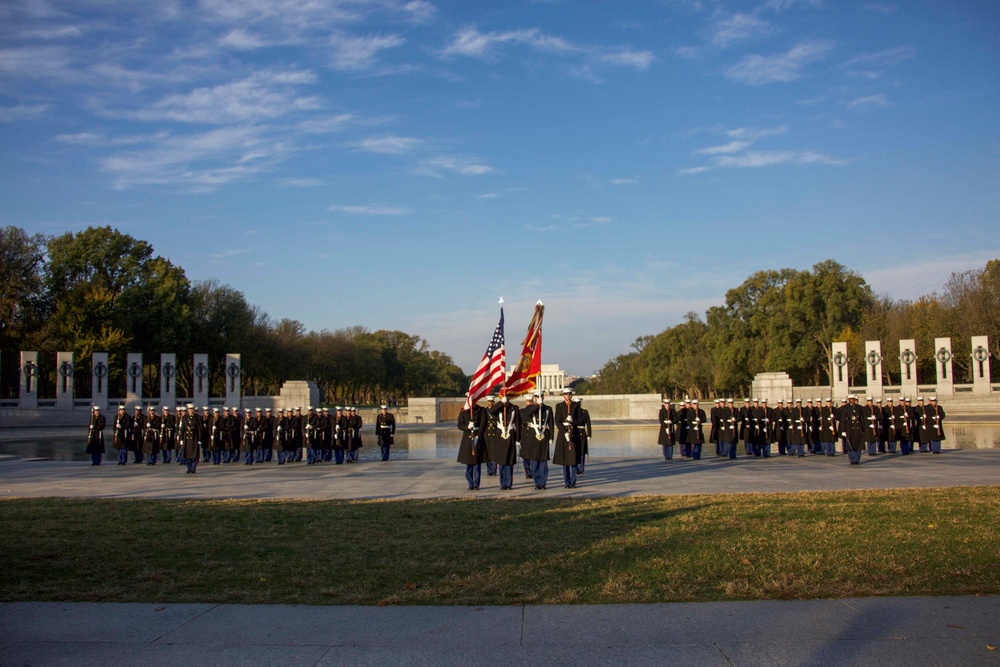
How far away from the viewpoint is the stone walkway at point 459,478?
50.8 ft

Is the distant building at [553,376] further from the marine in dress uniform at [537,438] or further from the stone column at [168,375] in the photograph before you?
the marine in dress uniform at [537,438]

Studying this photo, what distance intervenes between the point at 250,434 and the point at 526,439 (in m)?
11.4

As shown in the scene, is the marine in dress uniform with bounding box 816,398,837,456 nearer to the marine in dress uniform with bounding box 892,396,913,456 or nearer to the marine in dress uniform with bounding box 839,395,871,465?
the marine in dress uniform with bounding box 839,395,871,465

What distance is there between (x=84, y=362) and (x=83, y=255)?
969cm

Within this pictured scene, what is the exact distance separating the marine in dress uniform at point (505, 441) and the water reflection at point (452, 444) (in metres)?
8.67

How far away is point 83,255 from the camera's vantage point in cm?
5947

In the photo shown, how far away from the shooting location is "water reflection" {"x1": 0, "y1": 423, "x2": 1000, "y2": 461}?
2672cm

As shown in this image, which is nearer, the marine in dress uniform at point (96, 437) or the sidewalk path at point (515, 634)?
the sidewalk path at point (515, 634)

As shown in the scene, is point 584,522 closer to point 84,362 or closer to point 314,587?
point 314,587

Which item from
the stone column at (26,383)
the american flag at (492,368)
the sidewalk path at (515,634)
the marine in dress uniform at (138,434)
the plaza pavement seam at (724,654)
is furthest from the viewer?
the stone column at (26,383)

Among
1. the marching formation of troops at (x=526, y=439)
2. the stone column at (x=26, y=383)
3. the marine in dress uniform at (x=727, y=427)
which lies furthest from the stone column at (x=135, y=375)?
the marching formation of troops at (x=526, y=439)

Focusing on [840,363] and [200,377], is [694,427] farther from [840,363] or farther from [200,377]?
[200,377]

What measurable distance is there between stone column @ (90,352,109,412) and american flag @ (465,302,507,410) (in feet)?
118

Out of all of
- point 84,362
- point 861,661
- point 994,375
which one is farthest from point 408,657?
point 994,375
